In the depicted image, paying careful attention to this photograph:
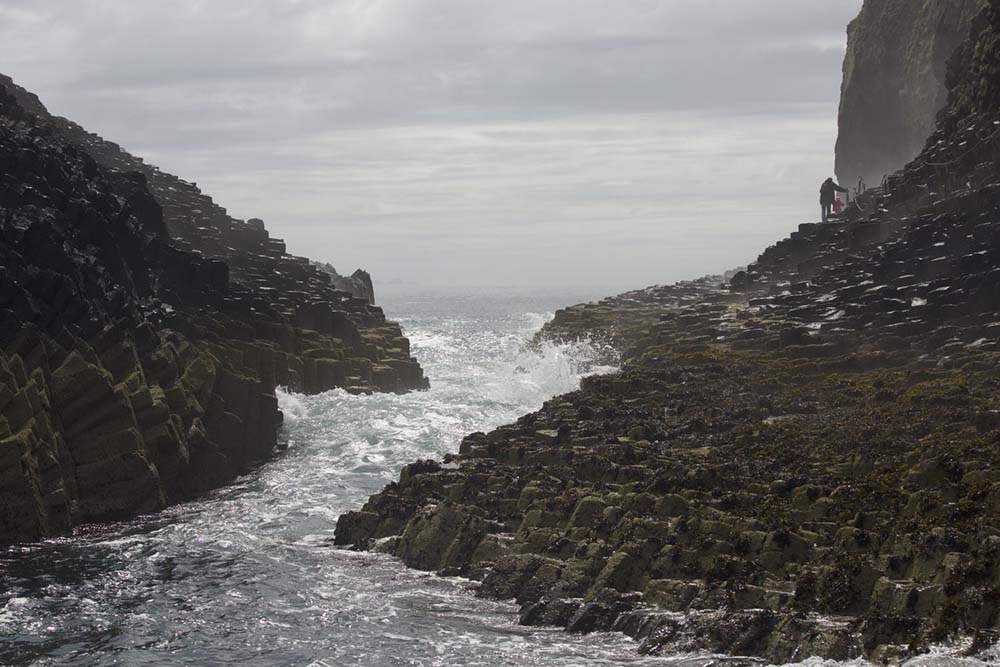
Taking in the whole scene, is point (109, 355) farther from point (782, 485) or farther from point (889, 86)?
point (889, 86)

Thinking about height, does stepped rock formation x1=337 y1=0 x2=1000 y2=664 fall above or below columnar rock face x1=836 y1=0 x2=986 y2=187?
below

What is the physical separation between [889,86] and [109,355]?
467 ft

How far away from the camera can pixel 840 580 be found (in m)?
28.9

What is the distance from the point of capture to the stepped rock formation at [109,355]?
152ft

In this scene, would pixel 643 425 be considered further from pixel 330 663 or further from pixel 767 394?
pixel 330 663

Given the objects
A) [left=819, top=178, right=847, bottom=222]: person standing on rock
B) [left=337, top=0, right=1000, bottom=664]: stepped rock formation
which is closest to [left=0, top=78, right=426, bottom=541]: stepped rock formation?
[left=337, top=0, right=1000, bottom=664]: stepped rock formation

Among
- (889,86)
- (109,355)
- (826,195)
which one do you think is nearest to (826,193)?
(826,195)

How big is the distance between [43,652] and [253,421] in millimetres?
31711

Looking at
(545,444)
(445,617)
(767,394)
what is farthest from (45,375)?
(767,394)

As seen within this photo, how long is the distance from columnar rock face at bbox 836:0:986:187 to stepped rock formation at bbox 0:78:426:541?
89220mm

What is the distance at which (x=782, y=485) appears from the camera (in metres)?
36.4

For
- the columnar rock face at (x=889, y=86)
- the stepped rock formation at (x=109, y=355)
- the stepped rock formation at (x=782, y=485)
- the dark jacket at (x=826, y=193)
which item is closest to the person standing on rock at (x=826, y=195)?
the dark jacket at (x=826, y=193)

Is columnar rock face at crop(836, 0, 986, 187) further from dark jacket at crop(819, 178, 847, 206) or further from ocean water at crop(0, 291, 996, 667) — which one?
ocean water at crop(0, 291, 996, 667)

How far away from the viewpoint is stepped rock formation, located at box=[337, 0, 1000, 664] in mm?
28562
